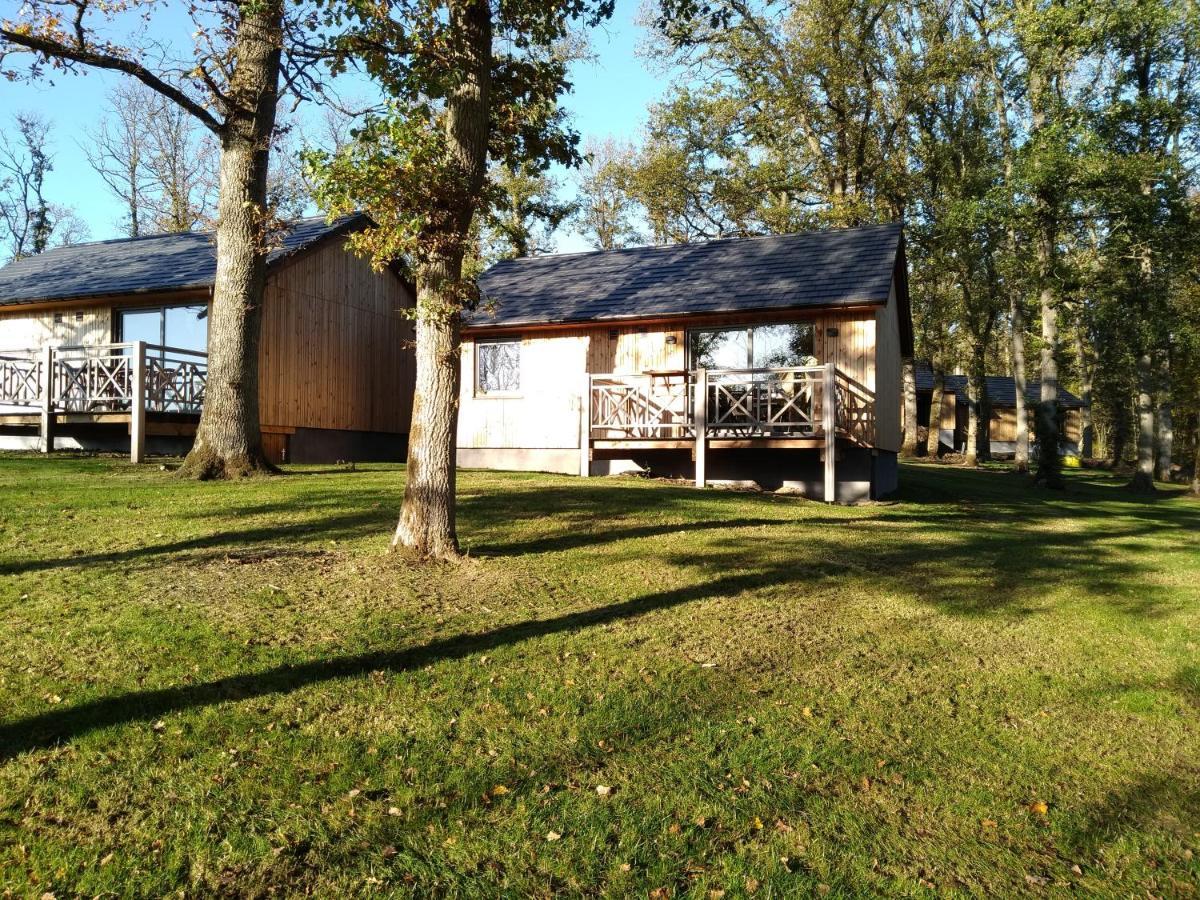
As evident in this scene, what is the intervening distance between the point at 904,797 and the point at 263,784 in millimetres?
3064

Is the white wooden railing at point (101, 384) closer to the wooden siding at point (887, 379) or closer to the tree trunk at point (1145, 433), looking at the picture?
the wooden siding at point (887, 379)

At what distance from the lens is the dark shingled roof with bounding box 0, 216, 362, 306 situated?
1814cm

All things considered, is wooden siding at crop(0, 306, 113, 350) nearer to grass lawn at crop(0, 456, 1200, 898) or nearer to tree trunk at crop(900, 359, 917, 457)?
grass lawn at crop(0, 456, 1200, 898)

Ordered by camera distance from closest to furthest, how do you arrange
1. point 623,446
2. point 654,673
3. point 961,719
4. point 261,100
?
point 961,719
point 654,673
point 261,100
point 623,446

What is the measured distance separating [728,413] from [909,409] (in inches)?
773

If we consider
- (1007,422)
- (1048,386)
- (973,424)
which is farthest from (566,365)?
(1007,422)

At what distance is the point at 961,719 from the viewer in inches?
209

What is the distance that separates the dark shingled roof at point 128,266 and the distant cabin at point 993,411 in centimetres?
3446

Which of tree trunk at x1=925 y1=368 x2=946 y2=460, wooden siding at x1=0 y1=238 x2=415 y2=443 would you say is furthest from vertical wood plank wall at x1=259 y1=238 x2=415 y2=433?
tree trunk at x1=925 y1=368 x2=946 y2=460

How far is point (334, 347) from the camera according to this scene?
19719mm

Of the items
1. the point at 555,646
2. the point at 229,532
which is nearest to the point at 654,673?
the point at 555,646

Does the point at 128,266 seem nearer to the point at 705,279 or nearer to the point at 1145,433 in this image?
the point at 705,279

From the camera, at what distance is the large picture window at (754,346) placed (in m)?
16.3

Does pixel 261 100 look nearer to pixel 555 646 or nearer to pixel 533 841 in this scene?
pixel 555 646
